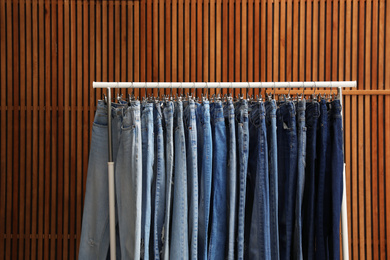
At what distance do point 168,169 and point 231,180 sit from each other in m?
0.37

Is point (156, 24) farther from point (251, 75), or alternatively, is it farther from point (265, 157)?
point (265, 157)

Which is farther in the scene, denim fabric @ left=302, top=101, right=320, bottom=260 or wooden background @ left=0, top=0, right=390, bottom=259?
wooden background @ left=0, top=0, right=390, bottom=259

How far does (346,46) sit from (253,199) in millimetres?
2274

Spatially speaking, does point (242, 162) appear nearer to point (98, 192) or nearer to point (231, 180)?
point (231, 180)

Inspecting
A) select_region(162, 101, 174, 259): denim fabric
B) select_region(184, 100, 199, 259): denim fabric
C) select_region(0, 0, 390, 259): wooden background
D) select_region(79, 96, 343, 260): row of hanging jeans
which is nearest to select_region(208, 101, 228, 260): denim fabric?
select_region(79, 96, 343, 260): row of hanging jeans

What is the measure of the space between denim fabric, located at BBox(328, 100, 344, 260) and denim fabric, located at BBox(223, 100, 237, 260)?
540 mm

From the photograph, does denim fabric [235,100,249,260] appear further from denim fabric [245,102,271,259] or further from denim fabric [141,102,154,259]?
denim fabric [141,102,154,259]

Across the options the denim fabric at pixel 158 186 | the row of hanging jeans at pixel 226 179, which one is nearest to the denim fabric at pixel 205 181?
the row of hanging jeans at pixel 226 179

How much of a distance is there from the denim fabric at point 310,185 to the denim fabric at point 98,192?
1.14 meters

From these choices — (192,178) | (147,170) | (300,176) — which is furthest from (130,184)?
(300,176)

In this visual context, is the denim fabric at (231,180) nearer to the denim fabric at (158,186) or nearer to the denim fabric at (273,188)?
the denim fabric at (273,188)

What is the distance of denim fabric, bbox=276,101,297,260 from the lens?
5.67ft

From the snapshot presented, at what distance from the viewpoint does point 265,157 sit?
1741 mm

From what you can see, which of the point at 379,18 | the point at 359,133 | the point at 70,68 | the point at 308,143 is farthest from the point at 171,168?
the point at 379,18
